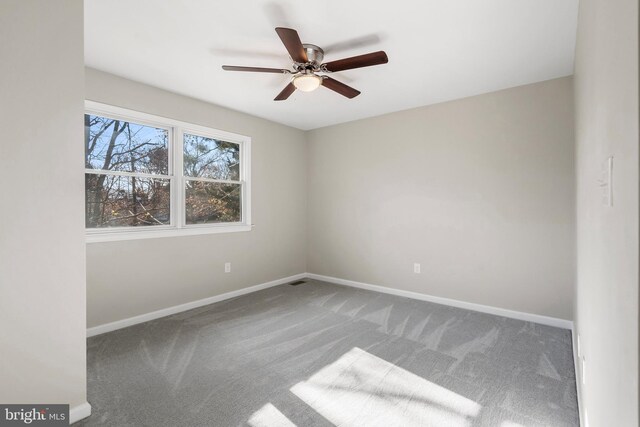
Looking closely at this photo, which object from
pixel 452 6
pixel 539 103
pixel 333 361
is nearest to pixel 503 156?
pixel 539 103

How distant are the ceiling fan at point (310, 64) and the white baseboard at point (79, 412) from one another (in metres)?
2.44

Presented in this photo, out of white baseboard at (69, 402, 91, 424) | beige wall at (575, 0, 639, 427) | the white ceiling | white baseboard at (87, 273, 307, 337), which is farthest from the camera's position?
white baseboard at (87, 273, 307, 337)

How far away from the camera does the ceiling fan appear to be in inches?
81.5

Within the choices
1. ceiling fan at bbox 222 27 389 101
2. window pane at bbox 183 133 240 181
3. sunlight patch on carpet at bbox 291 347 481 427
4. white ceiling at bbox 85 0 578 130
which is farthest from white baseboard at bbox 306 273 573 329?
ceiling fan at bbox 222 27 389 101

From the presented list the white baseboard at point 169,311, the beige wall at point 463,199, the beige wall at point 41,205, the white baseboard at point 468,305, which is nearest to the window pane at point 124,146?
the beige wall at point 41,205

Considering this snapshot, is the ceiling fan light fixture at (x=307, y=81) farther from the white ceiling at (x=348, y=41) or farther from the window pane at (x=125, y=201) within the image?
the window pane at (x=125, y=201)

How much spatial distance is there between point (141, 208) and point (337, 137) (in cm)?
292

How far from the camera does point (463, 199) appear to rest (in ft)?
12.0

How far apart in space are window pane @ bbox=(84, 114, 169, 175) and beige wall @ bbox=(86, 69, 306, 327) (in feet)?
0.73

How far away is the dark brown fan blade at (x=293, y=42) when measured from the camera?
1.87 meters

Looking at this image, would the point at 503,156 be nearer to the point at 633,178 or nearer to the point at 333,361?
the point at 333,361

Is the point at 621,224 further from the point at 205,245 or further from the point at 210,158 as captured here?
the point at 210,158

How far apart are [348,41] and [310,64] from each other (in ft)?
1.19

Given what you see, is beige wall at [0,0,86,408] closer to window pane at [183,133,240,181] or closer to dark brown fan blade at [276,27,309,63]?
dark brown fan blade at [276,27,309,63]
